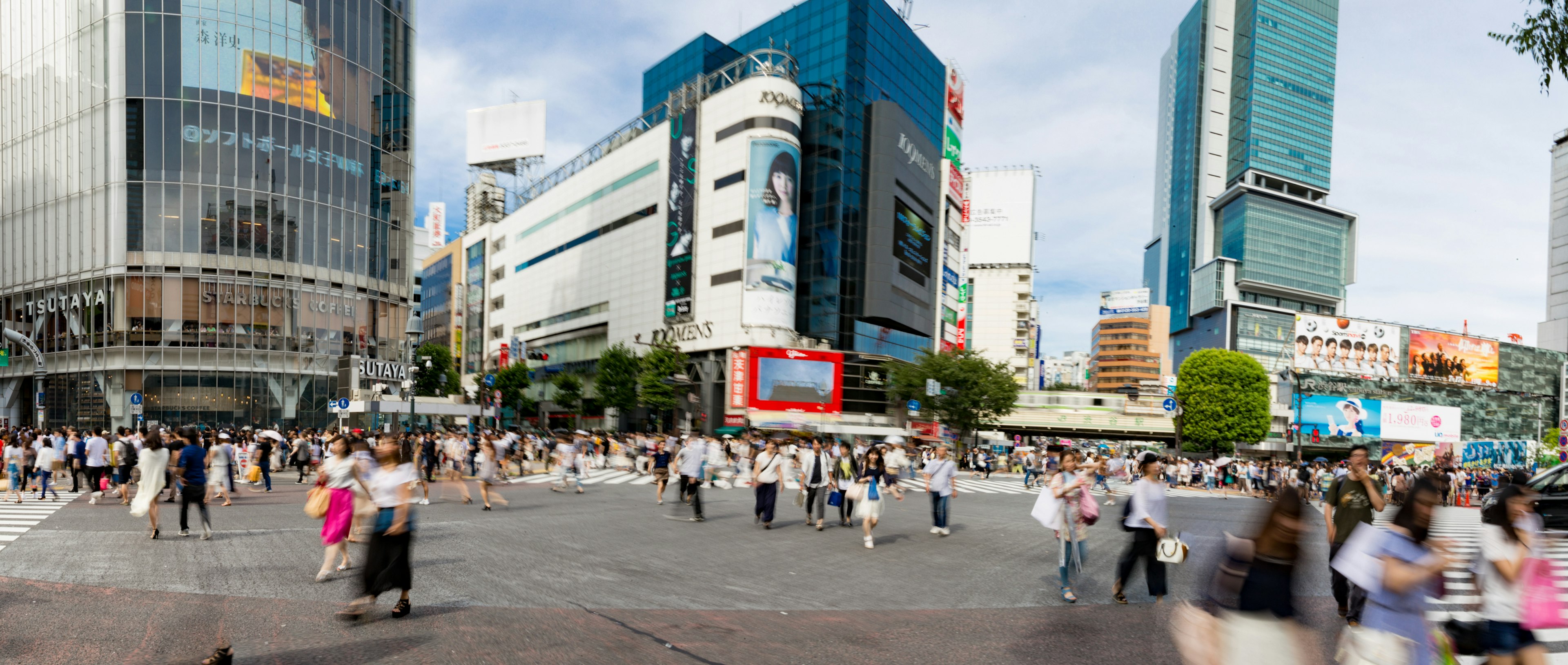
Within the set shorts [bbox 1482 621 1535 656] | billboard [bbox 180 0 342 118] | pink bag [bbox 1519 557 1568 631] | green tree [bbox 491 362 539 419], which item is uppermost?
billboard [bbox 180 0 342 118]

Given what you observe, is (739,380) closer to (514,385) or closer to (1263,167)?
(514,385)

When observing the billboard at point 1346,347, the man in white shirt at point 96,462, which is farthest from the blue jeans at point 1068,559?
the billboard at point 1346,347

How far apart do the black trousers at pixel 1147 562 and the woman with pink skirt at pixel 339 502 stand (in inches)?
319

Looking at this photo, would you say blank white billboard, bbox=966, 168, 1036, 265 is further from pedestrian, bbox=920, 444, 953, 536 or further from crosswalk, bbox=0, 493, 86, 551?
crosswalk, bbox=0, 493, 86, 551

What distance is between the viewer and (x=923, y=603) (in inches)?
352

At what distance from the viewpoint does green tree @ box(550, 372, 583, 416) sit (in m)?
69.4

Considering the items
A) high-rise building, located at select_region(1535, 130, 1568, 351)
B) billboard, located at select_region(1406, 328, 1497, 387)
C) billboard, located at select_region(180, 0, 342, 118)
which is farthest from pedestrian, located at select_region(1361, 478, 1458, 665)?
high-rise building, located at select_region(1535, 130, 1568, 351)

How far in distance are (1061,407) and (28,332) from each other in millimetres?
84059

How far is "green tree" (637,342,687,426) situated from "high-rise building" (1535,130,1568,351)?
130551mm

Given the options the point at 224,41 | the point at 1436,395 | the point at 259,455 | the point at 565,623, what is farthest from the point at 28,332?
the point at 1436,395

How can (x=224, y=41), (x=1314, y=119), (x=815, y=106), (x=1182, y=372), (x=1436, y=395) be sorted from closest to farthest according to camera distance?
(x=224, y=41), (x=815, y=106), (x=1182, y=372), (x=1436, y=395), (x=1314, y=119)

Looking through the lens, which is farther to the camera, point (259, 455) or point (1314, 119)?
point (1314, 119)

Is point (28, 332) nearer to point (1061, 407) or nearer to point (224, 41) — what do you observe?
point (224, 41)

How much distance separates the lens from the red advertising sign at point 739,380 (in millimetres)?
56625
